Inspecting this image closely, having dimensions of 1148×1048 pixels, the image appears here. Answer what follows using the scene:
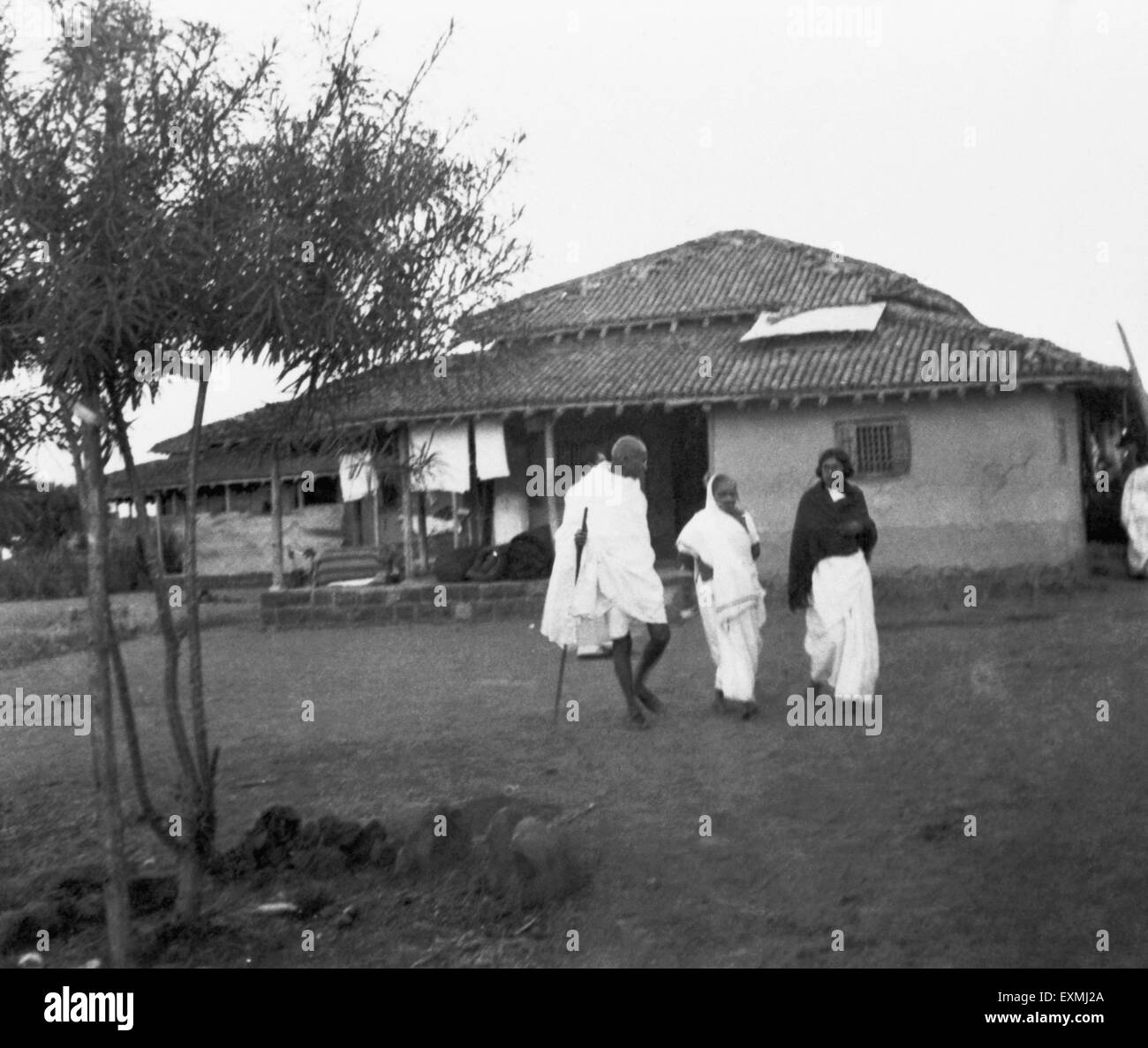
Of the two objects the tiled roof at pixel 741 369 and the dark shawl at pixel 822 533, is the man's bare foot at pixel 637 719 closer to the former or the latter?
the dark shawl at pixel 822 533

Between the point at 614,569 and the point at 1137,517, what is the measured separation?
40.1ft

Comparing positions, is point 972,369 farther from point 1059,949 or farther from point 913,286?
point 1059,949

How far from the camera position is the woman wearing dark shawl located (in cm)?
927

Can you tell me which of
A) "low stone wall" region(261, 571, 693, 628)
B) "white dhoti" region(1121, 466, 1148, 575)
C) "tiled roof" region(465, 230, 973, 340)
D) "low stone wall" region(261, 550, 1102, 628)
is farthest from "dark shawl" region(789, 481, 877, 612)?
"tiled roof" region(465, 230, 973, 340)

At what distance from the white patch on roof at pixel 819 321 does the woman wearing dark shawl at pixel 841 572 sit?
12053 mm

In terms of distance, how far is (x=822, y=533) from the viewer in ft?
30.8

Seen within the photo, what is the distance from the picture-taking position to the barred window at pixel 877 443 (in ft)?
64.4

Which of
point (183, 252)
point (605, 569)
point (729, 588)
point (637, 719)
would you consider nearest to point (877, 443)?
point (729, 588)

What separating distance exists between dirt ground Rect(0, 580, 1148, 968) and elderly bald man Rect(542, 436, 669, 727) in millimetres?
584

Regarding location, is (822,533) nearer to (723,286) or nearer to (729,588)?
(729,588)

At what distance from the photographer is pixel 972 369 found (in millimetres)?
19094

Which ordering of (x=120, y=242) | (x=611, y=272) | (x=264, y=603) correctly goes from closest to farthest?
(x=120, y=242) → (x=264, y=603) → (x=611, y=272)
